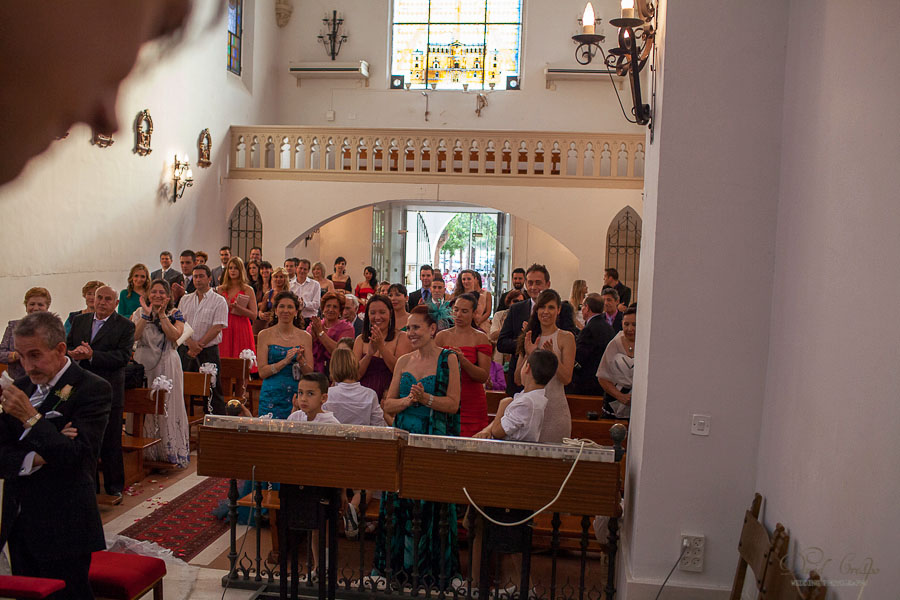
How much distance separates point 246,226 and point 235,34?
3.82 metres

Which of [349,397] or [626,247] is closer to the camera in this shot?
[349,397]

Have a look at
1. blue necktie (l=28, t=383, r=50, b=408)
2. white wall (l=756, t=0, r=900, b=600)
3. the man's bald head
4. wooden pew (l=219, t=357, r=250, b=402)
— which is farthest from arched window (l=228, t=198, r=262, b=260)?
white wall (l=756, t=0, r=900, b=600)

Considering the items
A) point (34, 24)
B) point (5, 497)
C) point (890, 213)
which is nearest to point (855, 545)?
point (890, 213)

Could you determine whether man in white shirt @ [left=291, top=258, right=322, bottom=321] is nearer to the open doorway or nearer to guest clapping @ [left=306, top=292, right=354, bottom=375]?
guest clapping @ [left=306, top=292, right=354, bottom=375]

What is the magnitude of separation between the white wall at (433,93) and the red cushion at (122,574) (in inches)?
571

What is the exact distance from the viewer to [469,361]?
5.34 meters

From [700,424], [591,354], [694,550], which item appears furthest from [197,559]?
[591,354]

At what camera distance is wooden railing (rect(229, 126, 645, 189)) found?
14.3 m

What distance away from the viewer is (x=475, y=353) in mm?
5359

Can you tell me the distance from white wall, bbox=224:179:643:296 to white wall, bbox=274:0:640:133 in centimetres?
318

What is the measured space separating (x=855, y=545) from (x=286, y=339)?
398 cm

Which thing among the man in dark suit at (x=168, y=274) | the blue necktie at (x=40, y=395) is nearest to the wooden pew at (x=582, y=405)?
the blue necktie at (x=40, y=395)

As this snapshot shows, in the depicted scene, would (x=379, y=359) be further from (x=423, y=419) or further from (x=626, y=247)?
(x=626, y=247)

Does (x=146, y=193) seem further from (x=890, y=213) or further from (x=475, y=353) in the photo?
(x=890, y=213)
